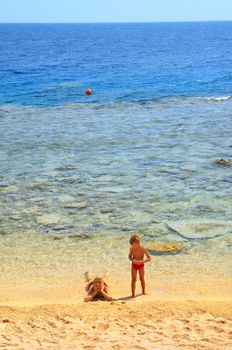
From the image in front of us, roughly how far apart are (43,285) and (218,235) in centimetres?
552

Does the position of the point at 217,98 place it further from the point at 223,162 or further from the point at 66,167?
the point at 66,167

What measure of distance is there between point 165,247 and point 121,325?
484cm

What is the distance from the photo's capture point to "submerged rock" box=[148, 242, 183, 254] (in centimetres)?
Answer: 1420

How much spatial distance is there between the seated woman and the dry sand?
0.41 meters

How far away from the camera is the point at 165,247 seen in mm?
14375

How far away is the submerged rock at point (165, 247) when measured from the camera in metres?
14.2

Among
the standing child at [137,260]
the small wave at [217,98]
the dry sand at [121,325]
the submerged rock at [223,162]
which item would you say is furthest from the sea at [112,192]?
the dry sand at [121,325]

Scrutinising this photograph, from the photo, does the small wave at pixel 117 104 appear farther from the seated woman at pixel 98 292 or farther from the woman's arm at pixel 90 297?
the woman's arm at pixel 90 297

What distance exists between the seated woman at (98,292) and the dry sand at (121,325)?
16.2 inches

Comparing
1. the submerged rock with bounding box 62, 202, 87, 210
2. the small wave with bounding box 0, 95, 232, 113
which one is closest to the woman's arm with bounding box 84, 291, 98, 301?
the submerged rock with bounding box 62, 202, 87, 210

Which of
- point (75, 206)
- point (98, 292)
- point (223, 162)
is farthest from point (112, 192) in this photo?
point (98, 292)

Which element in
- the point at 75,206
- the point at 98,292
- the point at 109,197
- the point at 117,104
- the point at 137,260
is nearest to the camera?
the point at 98,292

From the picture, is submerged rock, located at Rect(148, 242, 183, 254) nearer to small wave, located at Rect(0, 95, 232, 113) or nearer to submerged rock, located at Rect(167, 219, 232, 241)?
submerged rock, located at Rect(167, 219, 232, 241)

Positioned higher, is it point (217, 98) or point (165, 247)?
point (217, 98)
